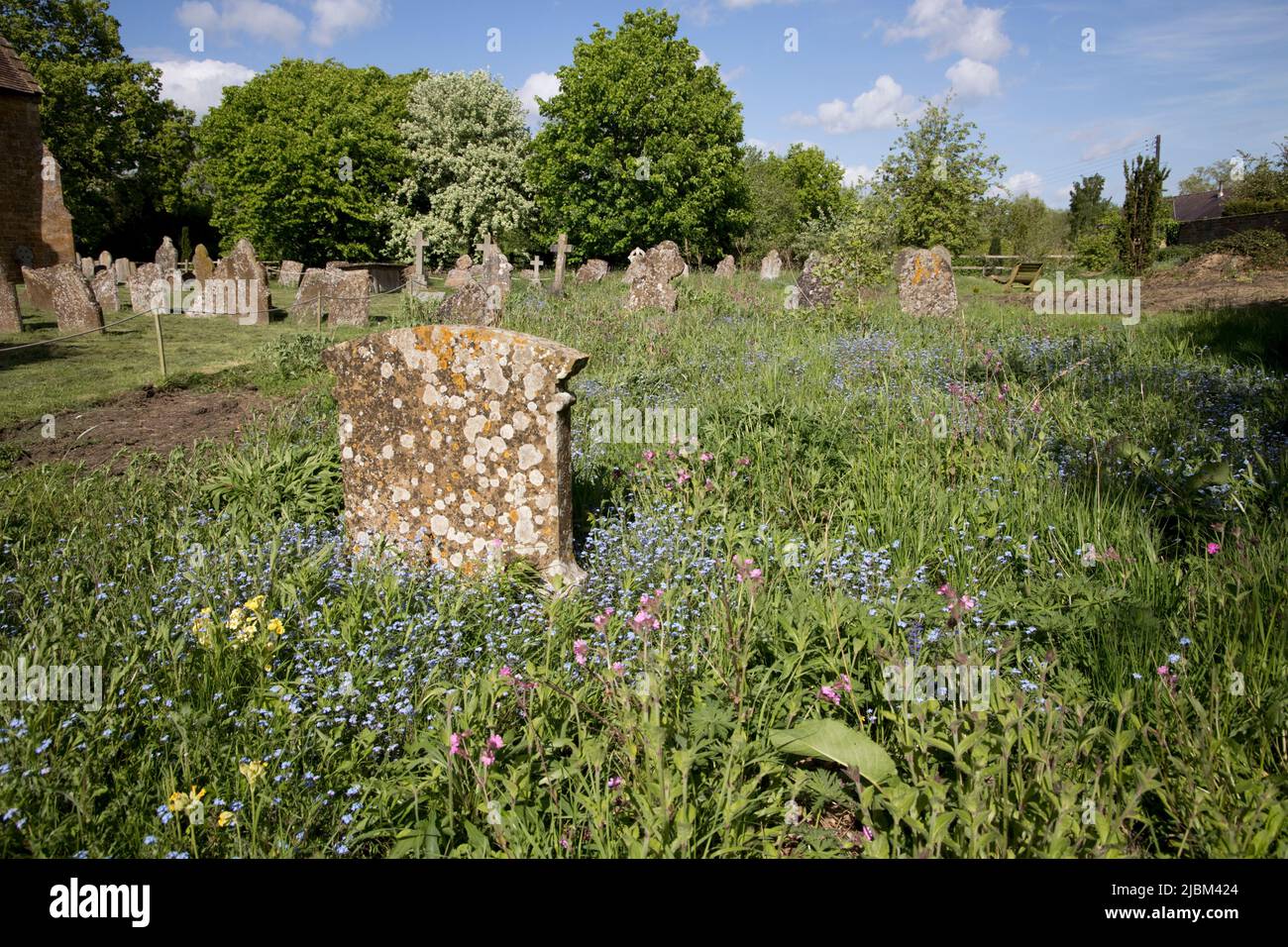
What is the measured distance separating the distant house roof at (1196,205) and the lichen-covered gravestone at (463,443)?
64905 mm

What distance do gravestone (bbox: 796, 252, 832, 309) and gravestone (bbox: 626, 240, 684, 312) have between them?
8.60 feet

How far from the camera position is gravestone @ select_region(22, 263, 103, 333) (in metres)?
14.1

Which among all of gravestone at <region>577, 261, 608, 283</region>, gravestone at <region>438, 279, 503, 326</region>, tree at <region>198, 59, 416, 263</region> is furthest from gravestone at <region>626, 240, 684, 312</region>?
tree at <region>198, 59, 416, 263</region>

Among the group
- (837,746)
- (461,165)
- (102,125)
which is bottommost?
(837,746)

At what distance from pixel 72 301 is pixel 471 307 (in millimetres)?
8130

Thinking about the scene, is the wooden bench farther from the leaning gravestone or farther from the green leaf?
the green leaf

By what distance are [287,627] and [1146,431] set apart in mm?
5940

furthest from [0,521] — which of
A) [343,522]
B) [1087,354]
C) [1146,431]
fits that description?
[1087,354]

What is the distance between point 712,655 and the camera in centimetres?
298

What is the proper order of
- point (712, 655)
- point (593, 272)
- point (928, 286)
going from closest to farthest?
1. point (712, 655)
2. point (928, 286)
3. point (593, 272)

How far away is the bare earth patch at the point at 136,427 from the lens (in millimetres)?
6863

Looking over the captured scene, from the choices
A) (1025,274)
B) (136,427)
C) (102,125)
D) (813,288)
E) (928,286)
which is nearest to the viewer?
(136,427)

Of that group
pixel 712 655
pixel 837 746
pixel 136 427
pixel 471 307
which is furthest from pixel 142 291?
pixel 837 746

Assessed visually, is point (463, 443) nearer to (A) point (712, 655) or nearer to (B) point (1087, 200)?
(A) point (712, 655)
